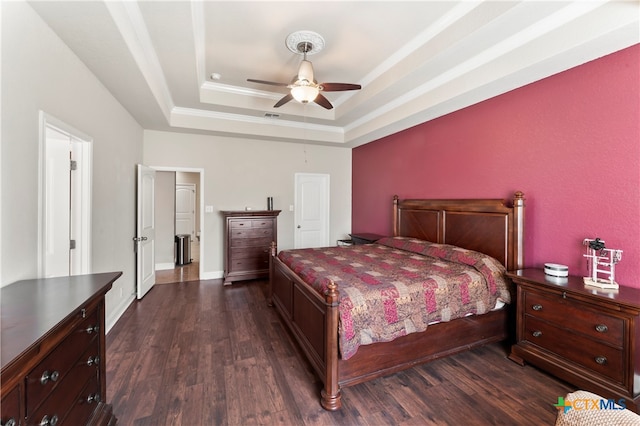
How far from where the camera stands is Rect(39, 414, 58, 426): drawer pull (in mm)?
1109

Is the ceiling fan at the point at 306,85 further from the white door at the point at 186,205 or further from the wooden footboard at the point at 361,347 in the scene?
the white door at the point at 186,205

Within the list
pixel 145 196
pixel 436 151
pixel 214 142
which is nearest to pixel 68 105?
pixel 145 196

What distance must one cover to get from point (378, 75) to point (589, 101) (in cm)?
218

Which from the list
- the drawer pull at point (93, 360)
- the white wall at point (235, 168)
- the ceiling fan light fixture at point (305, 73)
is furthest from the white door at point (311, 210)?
the drawer pull at point (93, 360)

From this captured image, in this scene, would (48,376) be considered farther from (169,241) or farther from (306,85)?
(169,241)

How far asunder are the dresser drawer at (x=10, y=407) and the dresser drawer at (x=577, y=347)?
3197mm

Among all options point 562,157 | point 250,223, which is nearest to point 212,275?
point 250,223

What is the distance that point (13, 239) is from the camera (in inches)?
64.4

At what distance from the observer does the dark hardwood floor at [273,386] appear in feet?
6.16

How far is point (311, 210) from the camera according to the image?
598cm

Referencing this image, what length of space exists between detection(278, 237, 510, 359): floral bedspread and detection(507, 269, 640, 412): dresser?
0.31 metres

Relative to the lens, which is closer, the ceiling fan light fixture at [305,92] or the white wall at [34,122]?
the white wall at [34,122]

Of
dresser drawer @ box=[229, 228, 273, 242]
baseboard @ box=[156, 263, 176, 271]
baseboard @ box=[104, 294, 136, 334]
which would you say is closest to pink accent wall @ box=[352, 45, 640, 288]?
dresser drawer @ box=[229, 228, 273, 242]

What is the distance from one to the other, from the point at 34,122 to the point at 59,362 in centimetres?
155
